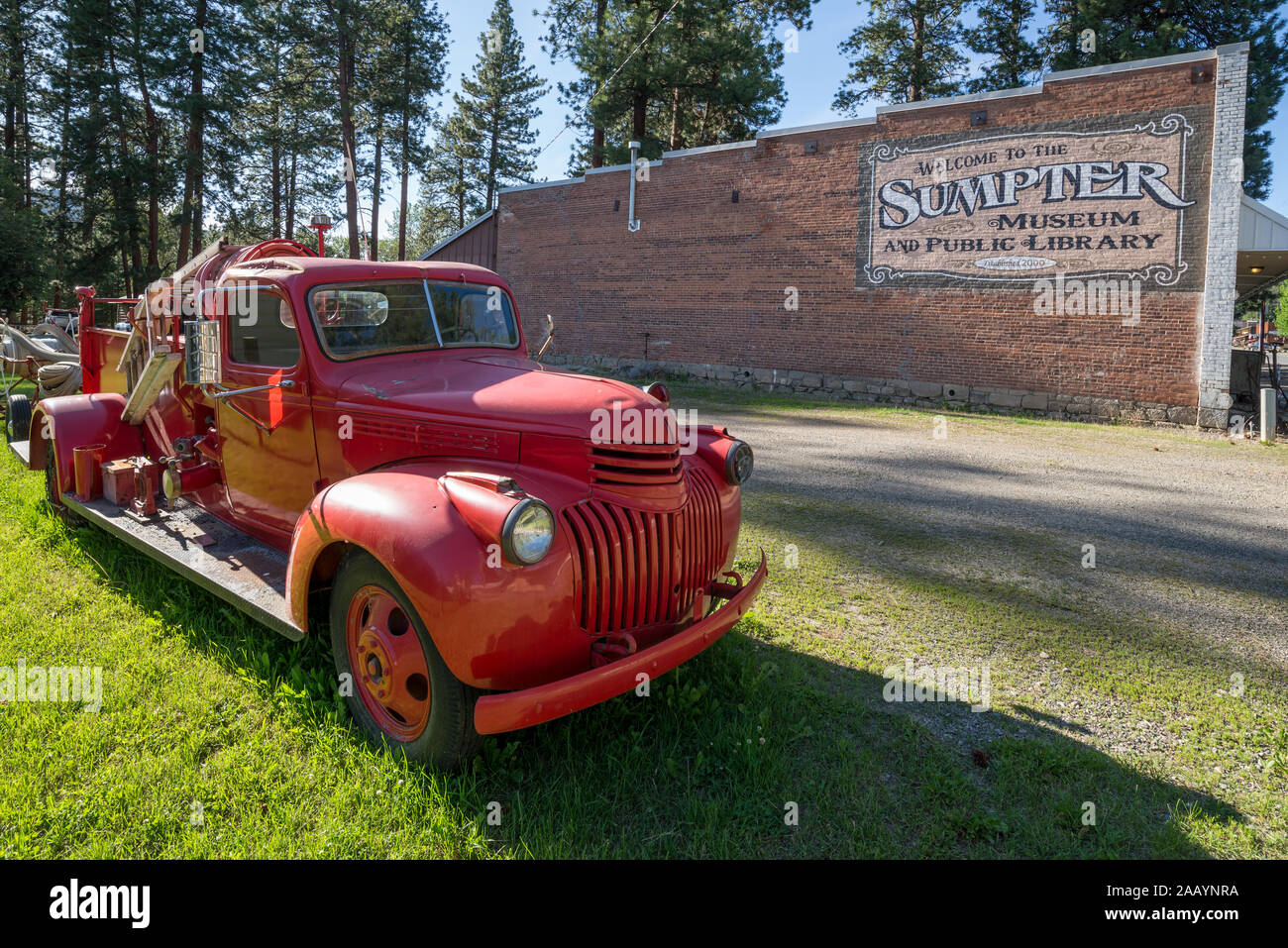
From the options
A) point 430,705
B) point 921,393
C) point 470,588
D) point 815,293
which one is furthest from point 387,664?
point 815,293

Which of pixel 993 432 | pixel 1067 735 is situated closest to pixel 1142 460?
pixel 993 432

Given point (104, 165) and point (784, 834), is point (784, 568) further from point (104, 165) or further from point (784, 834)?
point (104, 165)

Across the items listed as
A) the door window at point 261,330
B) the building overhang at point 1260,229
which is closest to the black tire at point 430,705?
the door window at point 261,330

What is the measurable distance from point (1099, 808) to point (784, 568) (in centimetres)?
275

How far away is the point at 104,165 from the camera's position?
965 inches

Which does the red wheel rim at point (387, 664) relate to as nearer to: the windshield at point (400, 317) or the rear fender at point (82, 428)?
the windshield at point (400, 317)

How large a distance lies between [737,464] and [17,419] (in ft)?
24.9

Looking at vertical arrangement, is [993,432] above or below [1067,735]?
above

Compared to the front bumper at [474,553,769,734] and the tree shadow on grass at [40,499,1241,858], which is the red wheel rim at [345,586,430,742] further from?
the front bumper at [474,553,769,734]

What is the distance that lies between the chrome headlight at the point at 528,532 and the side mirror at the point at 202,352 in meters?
2.73

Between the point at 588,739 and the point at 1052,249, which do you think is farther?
the point at 1052,249

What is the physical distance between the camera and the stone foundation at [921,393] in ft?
46.3

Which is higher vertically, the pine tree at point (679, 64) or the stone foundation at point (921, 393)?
the pine tree at point (679, 64)

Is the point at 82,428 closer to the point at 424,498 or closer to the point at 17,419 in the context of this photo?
the point at 17,419
